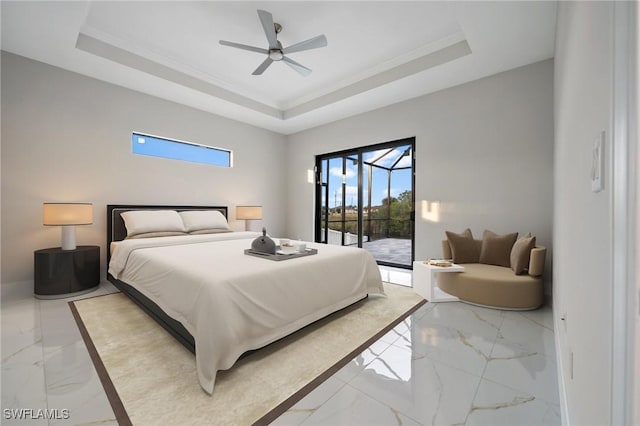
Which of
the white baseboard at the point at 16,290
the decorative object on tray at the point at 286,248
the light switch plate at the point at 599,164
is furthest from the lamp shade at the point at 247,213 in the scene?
the light switch plate at the point at 599,164

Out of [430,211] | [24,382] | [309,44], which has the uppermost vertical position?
[309,44]

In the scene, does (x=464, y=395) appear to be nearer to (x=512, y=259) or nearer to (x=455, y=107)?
(x=512, y=259)

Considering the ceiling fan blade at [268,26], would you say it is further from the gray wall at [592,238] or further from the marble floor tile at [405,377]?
the marble floor tile at [405,377]

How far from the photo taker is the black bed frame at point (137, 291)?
1.96 metres

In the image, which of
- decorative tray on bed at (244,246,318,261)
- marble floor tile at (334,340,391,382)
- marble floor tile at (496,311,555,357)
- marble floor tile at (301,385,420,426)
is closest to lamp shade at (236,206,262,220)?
decorative tray on bed at (244,246,318,261)

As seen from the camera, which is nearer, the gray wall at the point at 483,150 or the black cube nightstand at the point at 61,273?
the black cube nightstand at the point at 61,273

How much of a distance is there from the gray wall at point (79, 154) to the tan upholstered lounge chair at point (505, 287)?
162 inches

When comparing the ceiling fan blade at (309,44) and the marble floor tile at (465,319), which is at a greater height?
the ceiling fan blade at (309,44)

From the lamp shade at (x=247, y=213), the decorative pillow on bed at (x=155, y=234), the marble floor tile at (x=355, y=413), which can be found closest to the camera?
the marble floor tile at (x=355, y=413)

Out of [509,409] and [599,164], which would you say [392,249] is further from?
[599,164]

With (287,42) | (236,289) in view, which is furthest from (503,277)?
(287,42)

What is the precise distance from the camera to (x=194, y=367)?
1.77 m

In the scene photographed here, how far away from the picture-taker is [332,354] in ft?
6.36

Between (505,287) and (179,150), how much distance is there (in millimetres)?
4881
